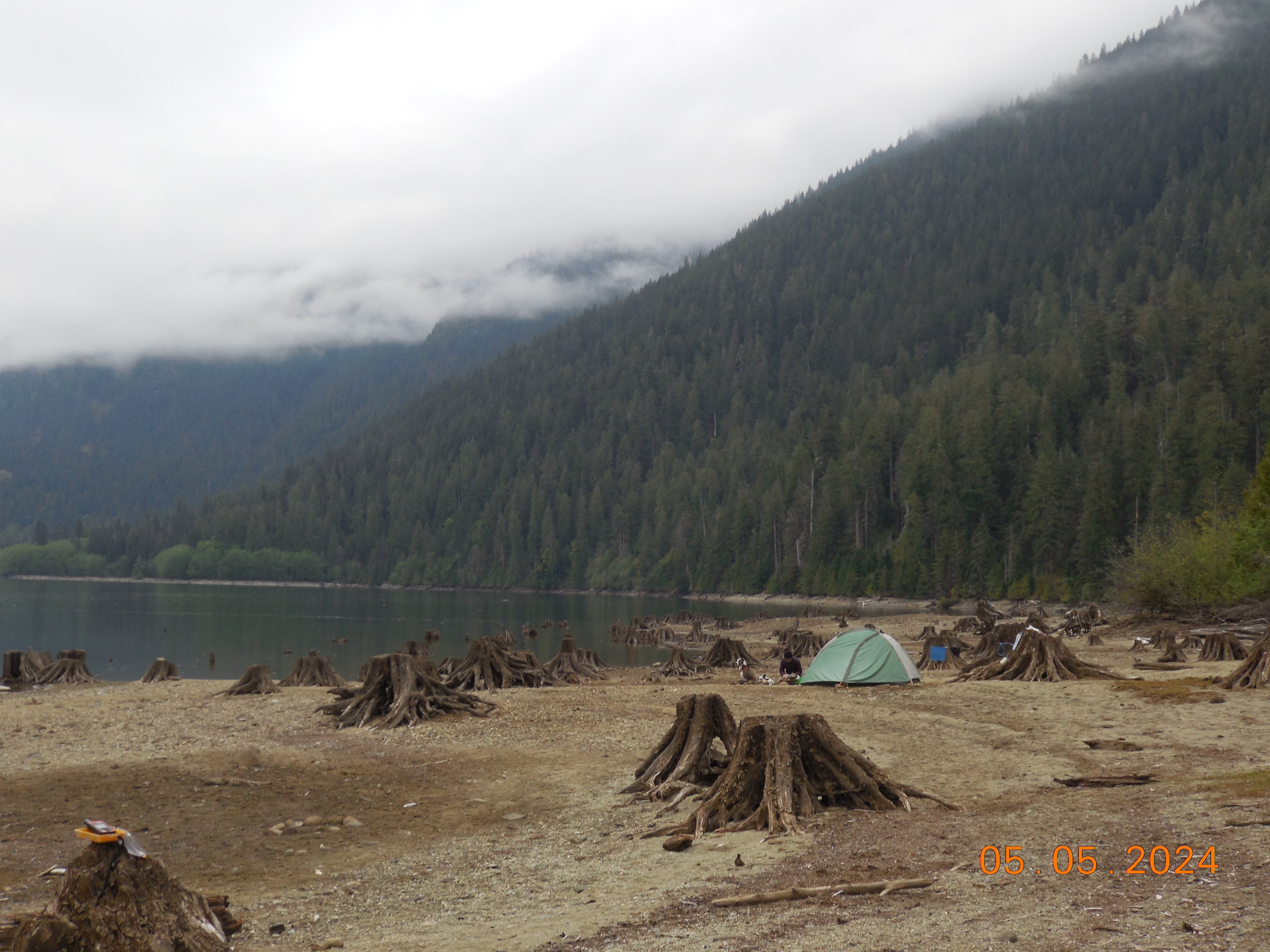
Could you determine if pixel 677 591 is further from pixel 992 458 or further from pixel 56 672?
pixel 56 672

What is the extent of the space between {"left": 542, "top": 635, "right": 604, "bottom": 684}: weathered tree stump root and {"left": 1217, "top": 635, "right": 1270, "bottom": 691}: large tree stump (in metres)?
19.6

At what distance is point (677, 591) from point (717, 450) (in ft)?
107

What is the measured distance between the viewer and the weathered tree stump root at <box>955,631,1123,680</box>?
25.1 m

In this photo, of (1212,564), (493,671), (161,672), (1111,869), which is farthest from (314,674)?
(1212,564)

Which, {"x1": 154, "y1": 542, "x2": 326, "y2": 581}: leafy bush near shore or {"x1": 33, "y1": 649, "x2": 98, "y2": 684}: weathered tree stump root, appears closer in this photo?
{"x1": 33, "y1": 649, "x2": 98, "y2": 684}: weathered tree stump root

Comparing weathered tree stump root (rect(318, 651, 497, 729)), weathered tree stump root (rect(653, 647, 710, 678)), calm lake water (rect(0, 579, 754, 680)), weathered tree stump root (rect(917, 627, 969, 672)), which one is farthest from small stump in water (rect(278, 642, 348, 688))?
weathered tree stump root (rect(917, 627, 969, 672))

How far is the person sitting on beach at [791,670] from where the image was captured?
29.2m

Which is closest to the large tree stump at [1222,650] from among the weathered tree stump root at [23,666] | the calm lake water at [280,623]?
the calm lake water at [280,623]

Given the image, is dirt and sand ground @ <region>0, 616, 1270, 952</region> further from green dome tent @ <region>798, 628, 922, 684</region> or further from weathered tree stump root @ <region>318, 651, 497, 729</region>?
green dome tent @ <region>798, 628, 922, 684</region>

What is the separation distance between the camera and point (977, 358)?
15012 cm

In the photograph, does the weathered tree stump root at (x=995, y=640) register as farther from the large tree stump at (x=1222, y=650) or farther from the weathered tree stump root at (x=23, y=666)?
the weathered tree stump root at (x=23, y=666)

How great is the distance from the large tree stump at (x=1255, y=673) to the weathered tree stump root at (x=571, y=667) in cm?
1955

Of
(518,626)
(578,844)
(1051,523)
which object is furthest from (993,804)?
(1051,523)

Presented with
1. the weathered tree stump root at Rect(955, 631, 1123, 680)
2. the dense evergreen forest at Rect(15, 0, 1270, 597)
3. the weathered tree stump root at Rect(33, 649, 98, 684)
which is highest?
the dense evergreen forest at Rect(15, 0, 1270, 597)
